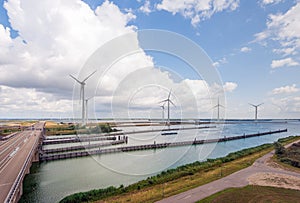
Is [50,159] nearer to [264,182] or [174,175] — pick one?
[174,175]

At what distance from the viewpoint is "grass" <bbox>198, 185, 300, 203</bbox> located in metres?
16.0

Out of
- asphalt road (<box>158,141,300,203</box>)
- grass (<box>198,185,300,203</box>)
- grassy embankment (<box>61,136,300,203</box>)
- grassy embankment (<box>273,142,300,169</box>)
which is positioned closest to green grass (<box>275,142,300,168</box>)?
grassy embankment (<box>273,142,300,169</box>)

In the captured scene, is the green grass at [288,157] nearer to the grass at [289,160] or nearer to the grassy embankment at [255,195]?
the grass at [289,160]

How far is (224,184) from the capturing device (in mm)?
19844

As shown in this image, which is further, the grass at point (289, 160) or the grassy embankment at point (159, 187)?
the grass at point (289, 160)

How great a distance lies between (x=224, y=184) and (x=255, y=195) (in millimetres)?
3313

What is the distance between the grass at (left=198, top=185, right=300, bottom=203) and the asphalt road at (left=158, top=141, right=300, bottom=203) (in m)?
0.85

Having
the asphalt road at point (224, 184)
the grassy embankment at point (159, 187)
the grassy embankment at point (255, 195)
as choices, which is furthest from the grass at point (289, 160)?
the grassy embankment at point (255, 195)

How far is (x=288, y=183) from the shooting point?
818 inches

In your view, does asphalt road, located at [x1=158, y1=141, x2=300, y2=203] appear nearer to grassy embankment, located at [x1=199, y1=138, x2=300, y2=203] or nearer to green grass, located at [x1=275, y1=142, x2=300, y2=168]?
grassy embankment, located at [x1=199, y1=138, x2=300, y2=203]

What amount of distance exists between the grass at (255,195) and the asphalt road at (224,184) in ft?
2.80

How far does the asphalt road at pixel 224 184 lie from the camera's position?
16.4 metres

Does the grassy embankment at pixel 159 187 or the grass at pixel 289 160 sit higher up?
the grass at pixel 289 160

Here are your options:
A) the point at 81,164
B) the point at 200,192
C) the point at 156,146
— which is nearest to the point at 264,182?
the point at 200,192
